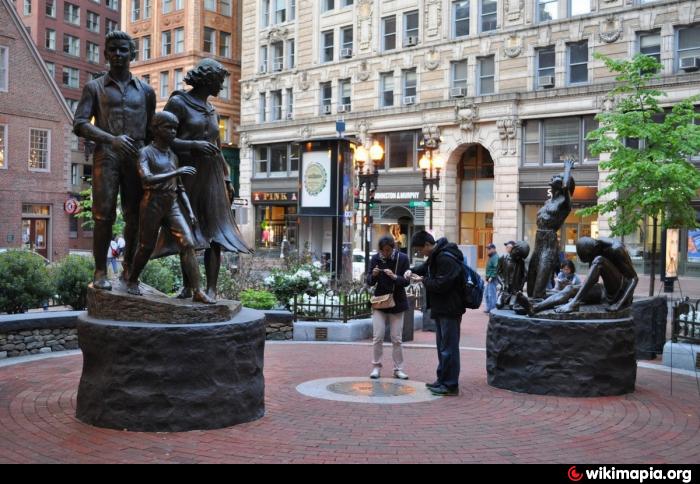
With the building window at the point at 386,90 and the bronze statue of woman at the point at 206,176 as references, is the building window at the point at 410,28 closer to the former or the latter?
the building window at the point at 386,90

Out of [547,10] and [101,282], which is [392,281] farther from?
[547,10]

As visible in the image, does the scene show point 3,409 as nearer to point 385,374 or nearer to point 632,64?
point 385,374

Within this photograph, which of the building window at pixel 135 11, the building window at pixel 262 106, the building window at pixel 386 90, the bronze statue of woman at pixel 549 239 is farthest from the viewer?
the building window at pixel 135 11

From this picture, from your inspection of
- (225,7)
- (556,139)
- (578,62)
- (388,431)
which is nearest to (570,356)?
(388,431)

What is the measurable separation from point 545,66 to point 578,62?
5.55ft

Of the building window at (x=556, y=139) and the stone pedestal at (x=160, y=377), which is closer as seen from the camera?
the stone pedestal at (x=160, y=377)

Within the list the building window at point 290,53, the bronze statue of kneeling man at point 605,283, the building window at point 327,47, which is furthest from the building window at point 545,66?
the bronze statue of kneeling man at point 605,283

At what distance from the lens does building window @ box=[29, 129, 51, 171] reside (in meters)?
34.4

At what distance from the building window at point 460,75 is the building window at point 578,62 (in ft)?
18.7

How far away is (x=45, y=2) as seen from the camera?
213ft

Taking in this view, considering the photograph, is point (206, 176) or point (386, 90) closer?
point (206, 176)

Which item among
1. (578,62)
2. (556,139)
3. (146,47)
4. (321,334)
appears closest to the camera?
(321,334)

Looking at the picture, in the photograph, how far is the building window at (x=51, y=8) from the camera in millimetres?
65438

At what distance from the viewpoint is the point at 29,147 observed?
1344 inches
